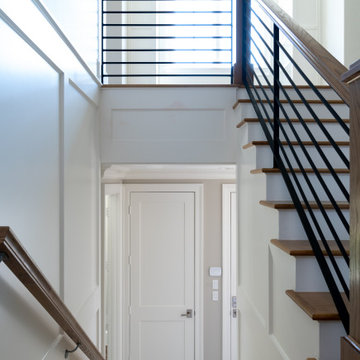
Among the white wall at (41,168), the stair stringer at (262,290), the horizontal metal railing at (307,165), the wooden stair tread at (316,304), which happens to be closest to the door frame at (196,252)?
the stair stringer at (262,290)

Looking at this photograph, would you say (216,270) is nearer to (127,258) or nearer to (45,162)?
(127,258)

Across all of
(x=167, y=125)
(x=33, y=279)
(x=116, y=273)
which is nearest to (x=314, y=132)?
(x=167, y=125)

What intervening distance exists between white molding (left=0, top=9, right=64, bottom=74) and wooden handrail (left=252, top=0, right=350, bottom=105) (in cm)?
94

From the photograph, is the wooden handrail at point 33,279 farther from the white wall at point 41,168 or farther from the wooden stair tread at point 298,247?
the wooden stair tread at point 298,247

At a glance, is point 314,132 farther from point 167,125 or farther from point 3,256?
point 3,256

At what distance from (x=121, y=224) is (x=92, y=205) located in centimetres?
176

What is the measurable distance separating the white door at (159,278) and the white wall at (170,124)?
67.8 inches

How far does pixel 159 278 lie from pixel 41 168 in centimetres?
324

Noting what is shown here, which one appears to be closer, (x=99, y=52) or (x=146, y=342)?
(x=99, y=52)

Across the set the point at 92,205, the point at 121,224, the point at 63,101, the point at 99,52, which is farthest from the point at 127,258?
the point at 63,101

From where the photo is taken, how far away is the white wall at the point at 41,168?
121cm

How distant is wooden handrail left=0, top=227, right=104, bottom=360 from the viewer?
939mm

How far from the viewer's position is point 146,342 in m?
4.54

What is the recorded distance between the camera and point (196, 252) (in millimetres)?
4555
